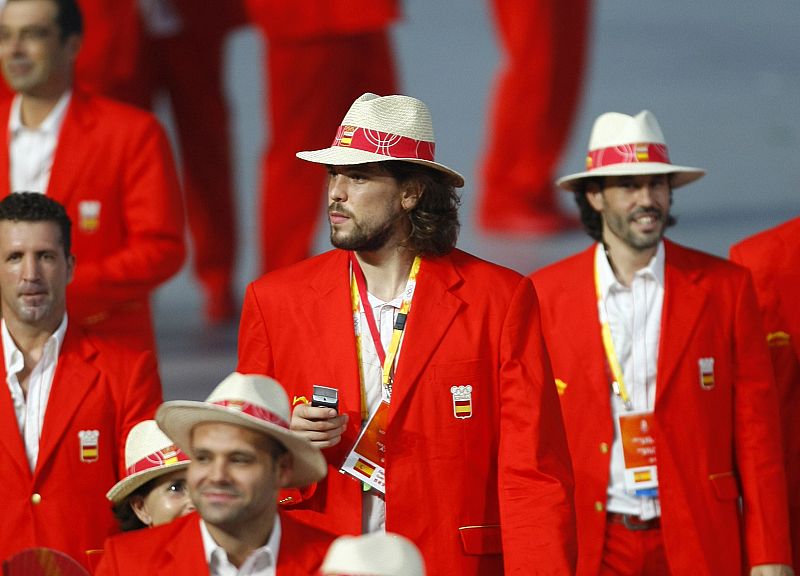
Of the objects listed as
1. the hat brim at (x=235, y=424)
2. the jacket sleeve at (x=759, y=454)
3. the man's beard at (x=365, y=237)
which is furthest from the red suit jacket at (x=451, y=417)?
the jacket sleeve at (x=759, y=454)

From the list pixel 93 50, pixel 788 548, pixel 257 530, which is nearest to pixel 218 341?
pixel 93 50

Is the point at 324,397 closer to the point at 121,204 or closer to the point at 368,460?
the point at 368,460

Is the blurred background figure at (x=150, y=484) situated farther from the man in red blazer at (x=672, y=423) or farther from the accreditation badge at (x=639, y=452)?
the accreditation badge at (x=639, y=452)

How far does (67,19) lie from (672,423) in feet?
9.67

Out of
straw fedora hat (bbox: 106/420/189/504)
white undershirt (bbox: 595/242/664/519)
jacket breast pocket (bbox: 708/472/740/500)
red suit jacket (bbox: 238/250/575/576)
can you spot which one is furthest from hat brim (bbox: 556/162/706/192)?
straw fedora hat (bbox: 106/420/189/504)

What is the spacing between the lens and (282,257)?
30.3 feet

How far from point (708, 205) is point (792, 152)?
506 millimetres

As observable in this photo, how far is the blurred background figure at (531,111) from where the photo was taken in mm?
9211

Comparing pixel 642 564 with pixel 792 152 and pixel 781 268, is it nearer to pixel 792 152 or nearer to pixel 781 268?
pixel 781 268

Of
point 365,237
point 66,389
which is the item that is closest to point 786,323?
point 365,237

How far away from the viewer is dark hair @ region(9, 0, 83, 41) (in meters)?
7.28

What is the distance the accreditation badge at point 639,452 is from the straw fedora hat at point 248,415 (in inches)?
70.8

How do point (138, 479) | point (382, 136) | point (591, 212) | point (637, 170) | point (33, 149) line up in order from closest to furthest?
point (382, 136)
point (138, 479)
point (637, 170)
point (591, 212)
point (33, 149)

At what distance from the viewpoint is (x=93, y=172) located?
6.99m
